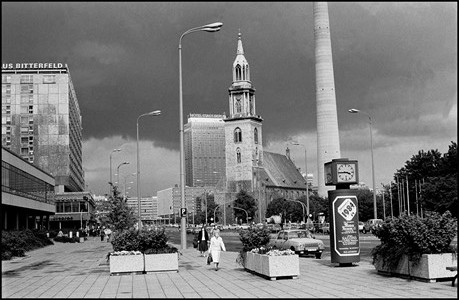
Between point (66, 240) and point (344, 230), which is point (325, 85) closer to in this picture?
point (66, 240)

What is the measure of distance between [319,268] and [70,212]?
4290 inches

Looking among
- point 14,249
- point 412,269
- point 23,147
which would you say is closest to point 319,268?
point 412,269

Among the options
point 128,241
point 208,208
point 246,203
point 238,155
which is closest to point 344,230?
point 128,241

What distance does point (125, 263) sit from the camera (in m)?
20.2

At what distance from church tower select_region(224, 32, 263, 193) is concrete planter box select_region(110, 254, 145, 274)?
495 feet

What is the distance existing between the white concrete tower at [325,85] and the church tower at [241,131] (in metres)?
56.7

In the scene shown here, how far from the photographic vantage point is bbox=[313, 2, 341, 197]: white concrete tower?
112 meters

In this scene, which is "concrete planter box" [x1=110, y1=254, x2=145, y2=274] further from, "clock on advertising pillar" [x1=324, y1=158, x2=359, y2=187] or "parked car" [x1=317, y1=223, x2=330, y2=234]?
"parked car" [x1=317, y1=223, x2=330, y2=234]

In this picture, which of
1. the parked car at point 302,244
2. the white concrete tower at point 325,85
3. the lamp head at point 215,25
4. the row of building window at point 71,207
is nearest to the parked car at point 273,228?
the parked car at point 302,244

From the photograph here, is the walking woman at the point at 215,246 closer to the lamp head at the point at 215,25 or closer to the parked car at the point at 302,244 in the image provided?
the parked car at the point at 302,244

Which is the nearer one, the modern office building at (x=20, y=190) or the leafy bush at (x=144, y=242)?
the leafy bush at (x=144, y=242)

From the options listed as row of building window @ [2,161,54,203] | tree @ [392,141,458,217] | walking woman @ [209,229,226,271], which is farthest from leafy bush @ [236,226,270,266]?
tree @ [392,141,458,217]

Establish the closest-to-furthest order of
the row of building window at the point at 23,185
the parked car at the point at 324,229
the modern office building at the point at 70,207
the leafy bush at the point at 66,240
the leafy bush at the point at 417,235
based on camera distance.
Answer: the leafy bush at the point at 417,235
the row of building window at the point at 23,185
the leafy bush at the point at 66,240
the parked car at the point at 324,229
the modern office building at the point at 70,207

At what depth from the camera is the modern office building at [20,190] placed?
51.7 metres
